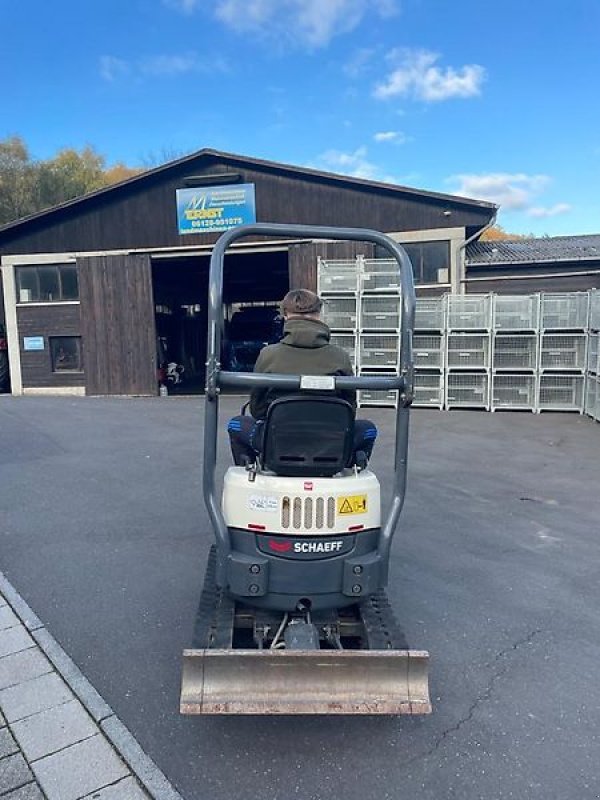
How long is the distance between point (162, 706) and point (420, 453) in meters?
6.37

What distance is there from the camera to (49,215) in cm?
1728

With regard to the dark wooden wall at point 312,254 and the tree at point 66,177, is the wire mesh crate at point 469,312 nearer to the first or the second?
the dark wooden wall at point 312,254

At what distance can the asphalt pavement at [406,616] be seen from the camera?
93.0 inches

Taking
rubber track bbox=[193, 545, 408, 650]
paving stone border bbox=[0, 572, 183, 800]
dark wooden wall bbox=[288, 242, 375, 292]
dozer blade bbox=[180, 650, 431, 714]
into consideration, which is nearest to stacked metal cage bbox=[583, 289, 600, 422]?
dark wooden wall bbox=[288, 242, 375, 292]

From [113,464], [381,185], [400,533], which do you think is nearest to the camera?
[400,533]

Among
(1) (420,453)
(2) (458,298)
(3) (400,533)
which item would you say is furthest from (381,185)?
(3) (400,533)

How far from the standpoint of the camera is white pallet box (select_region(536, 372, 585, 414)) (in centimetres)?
1188

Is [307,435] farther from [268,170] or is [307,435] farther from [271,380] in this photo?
[268,170]

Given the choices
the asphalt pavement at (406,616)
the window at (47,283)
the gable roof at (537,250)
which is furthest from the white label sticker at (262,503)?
the window at (47,283)

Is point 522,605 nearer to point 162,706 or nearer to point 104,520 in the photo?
point 162,706

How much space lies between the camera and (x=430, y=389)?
1280 centimetres

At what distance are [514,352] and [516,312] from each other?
2.86ft

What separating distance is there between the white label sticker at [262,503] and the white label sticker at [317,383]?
22.3 inches

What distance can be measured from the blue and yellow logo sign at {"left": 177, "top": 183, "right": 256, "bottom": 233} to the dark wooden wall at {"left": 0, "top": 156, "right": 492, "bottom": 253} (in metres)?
0.21
